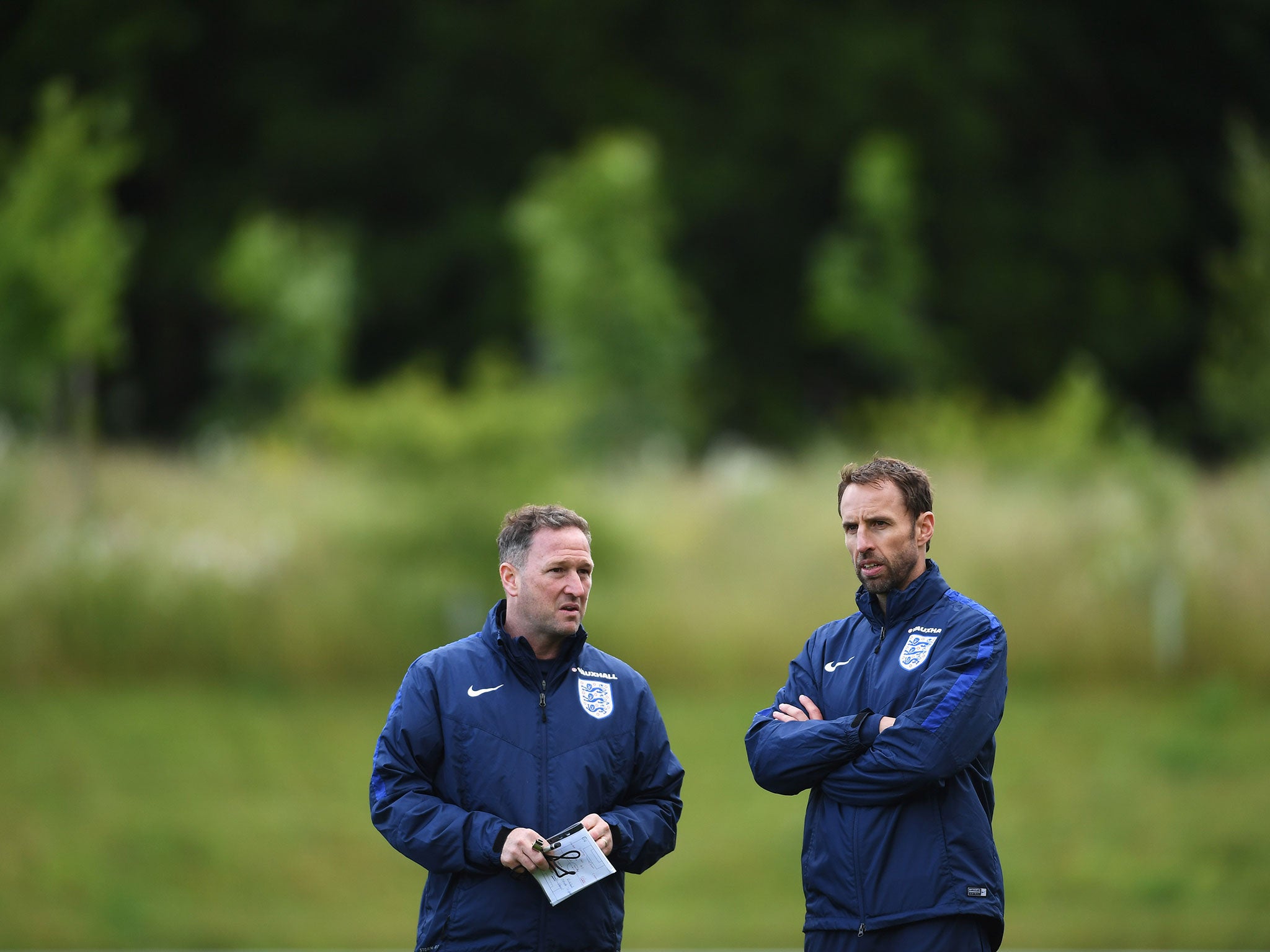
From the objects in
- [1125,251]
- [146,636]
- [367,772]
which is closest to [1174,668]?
[367,772]

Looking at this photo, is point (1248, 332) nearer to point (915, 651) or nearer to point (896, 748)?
point (915, 651)

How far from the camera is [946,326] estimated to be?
30.1 m

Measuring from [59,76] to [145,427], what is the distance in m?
6.91

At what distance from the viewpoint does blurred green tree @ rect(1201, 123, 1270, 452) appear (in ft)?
62.3

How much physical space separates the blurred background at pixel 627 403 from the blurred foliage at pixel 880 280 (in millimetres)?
97

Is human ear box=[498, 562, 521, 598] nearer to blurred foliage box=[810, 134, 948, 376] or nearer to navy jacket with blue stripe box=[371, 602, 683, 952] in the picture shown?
navy jacket with blue stripe box=[371, 602, 683, 952]

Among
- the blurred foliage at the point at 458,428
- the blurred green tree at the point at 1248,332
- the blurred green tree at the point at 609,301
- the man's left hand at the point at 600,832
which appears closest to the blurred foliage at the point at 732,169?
the blurred green tree at the point at 1248,332

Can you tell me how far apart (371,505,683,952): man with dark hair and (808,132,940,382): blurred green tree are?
21.3 meters

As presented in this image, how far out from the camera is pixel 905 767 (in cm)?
371

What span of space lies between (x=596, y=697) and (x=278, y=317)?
674 inches

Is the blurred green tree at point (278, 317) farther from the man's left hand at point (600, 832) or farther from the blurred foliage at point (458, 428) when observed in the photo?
the man's left hand at point (600, 832)

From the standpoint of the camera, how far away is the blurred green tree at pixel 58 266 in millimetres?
13703

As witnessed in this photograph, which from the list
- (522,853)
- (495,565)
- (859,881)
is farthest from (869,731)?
(495,565)

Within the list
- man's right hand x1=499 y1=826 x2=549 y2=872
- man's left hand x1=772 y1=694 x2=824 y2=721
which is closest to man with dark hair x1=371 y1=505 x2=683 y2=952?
man's right hand x1=499 y1=826 x2=549 y2=872
